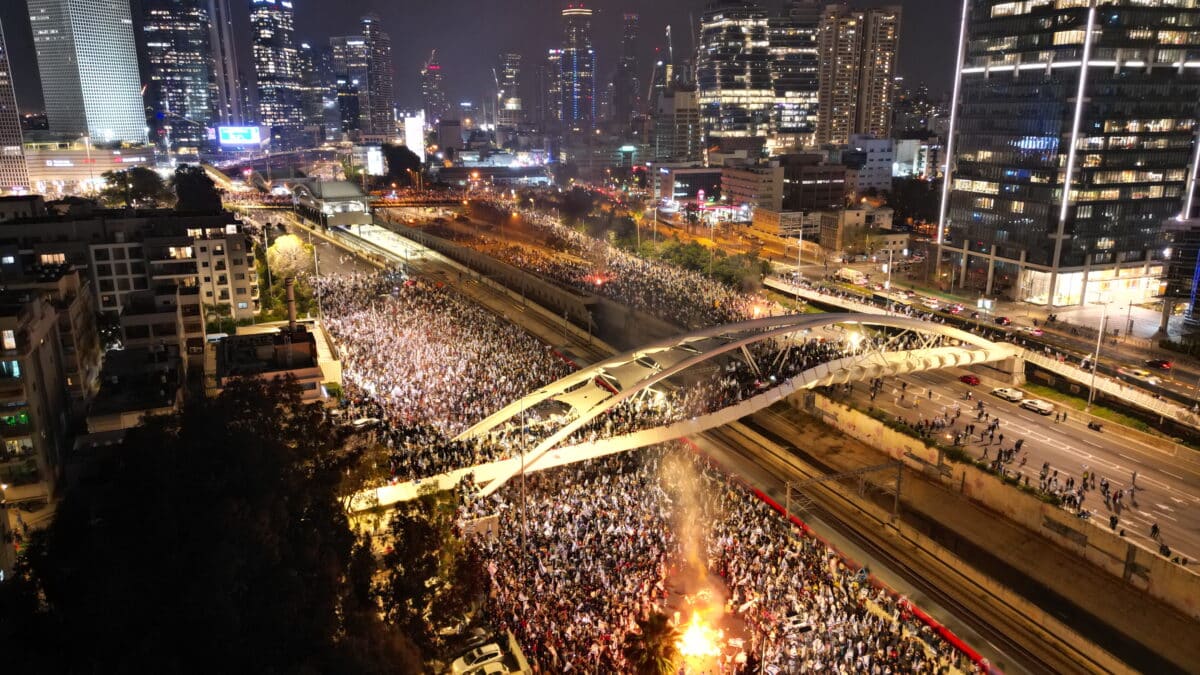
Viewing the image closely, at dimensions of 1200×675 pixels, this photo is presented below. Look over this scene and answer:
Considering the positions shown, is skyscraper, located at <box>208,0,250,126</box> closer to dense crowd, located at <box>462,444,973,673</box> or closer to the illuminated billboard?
the illuminated billboard

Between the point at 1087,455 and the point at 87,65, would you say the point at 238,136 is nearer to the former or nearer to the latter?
the point at 87,65

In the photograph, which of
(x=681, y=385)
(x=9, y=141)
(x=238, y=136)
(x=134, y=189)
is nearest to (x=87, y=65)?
(x=9, y=141)

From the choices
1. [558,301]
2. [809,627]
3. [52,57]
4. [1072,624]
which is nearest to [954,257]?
[558,301]

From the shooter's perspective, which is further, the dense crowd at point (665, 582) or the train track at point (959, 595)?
the train track at point (959, 595)

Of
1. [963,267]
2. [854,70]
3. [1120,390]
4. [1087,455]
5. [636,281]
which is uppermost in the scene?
[854,70]

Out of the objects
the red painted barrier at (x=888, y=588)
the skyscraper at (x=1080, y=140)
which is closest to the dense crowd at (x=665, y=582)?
the red painted barrier at (x=888, y=588)

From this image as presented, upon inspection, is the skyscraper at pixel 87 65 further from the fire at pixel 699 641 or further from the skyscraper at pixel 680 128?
the fire at pixel 699 641
